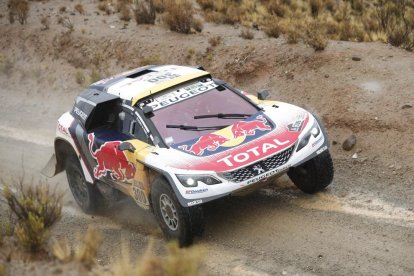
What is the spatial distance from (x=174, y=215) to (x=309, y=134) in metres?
2.04

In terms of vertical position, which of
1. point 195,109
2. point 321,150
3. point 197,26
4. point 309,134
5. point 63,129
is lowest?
point 197,26

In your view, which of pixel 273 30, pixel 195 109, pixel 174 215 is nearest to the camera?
pixel 174 215

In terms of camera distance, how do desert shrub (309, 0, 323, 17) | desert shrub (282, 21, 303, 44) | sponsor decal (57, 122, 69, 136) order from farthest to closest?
desert shrub (309, 0, 323, 17)
desert shrub (282, 21, 303, 44)
sponsor decal (57, 122, 69, 136)

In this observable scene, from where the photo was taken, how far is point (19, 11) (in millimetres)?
20719

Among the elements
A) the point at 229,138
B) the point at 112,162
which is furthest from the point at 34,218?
the point at 229,138

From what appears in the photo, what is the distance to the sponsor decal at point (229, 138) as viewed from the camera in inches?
303

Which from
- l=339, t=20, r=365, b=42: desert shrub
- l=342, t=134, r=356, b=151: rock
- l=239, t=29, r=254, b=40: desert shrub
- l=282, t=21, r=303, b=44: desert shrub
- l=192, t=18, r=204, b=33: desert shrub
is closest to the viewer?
l=342, t=134, r=356, b=151: rock

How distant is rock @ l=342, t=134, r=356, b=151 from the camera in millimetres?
10469

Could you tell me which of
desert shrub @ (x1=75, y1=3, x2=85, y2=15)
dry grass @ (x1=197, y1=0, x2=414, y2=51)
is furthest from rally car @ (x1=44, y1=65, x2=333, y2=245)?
desert shrub @ (x1=75, y1=3, x2=85, y2=15)

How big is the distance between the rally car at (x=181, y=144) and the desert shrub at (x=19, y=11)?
472 inches

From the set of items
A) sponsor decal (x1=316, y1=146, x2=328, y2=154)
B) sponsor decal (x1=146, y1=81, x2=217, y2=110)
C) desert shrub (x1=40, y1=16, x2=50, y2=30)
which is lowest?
desert shrub (x1=40, y1=16, x2=50, y2=30)

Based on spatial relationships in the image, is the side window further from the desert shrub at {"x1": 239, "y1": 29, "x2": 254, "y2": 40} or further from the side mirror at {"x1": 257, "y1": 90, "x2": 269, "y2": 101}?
the desert shrub at {"x1": 239, "y1": 29, "x2": 254, "y2": 40}

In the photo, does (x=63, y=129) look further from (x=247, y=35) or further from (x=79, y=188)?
(x=247, y=35)

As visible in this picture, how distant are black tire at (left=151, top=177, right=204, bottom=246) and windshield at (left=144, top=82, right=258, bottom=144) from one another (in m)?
0.70
